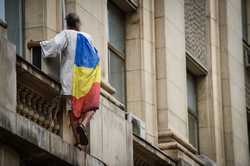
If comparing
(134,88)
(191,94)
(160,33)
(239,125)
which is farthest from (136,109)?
(239,125)

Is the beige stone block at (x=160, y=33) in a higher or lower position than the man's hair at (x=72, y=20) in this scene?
higher

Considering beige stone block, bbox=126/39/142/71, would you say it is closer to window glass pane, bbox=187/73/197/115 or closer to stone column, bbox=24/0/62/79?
window glass pane, bbox=187/73/197/115

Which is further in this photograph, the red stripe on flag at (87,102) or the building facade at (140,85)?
the red stripe on flag at (87,102)

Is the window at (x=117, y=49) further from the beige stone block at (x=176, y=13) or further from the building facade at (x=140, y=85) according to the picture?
the beige stone block at (x=176, y=13)

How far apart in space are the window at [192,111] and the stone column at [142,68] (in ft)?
12.3

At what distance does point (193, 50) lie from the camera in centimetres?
3341

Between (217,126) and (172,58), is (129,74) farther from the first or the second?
(217,126)

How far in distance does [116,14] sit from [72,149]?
296 inches

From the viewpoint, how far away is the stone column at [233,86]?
34.9m

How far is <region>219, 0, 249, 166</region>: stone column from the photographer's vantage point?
34.9 m

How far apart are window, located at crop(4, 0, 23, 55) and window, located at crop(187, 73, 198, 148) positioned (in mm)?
10068

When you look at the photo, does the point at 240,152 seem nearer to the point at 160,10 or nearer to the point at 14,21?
the point at 160,10

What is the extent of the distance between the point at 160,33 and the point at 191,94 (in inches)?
148

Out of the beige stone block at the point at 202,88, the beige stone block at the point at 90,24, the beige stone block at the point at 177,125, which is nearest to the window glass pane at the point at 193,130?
the beige stone block at the point at 202,88
